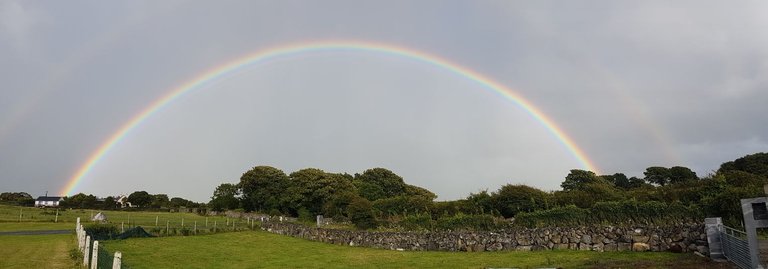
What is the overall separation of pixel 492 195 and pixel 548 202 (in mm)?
3284

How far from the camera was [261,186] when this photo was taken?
2768 inches

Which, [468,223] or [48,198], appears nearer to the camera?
[468,223]

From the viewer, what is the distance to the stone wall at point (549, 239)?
61.0ft

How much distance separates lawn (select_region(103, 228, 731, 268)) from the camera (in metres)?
16.3

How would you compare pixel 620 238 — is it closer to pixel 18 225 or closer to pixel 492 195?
pixel 492 195

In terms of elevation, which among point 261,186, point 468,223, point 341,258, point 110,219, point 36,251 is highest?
point 261,186

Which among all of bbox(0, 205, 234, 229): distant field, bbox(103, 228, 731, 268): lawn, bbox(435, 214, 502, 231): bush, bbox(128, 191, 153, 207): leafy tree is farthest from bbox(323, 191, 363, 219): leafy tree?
bbox(128, 191, 153, 207): leafy tree

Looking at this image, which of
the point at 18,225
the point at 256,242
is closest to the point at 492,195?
the point at 256,242

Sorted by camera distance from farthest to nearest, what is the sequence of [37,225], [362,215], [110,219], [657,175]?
[657,175] → [110,219] → [37,225] → [362,215]

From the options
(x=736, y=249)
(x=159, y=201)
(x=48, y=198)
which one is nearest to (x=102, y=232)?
(x=736, y=249)

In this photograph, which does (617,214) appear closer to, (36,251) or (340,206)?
(340,206)

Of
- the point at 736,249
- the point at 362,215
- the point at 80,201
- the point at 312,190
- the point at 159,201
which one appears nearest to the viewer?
the point at 736,249

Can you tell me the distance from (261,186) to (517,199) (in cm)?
5190

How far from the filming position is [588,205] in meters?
23.5
